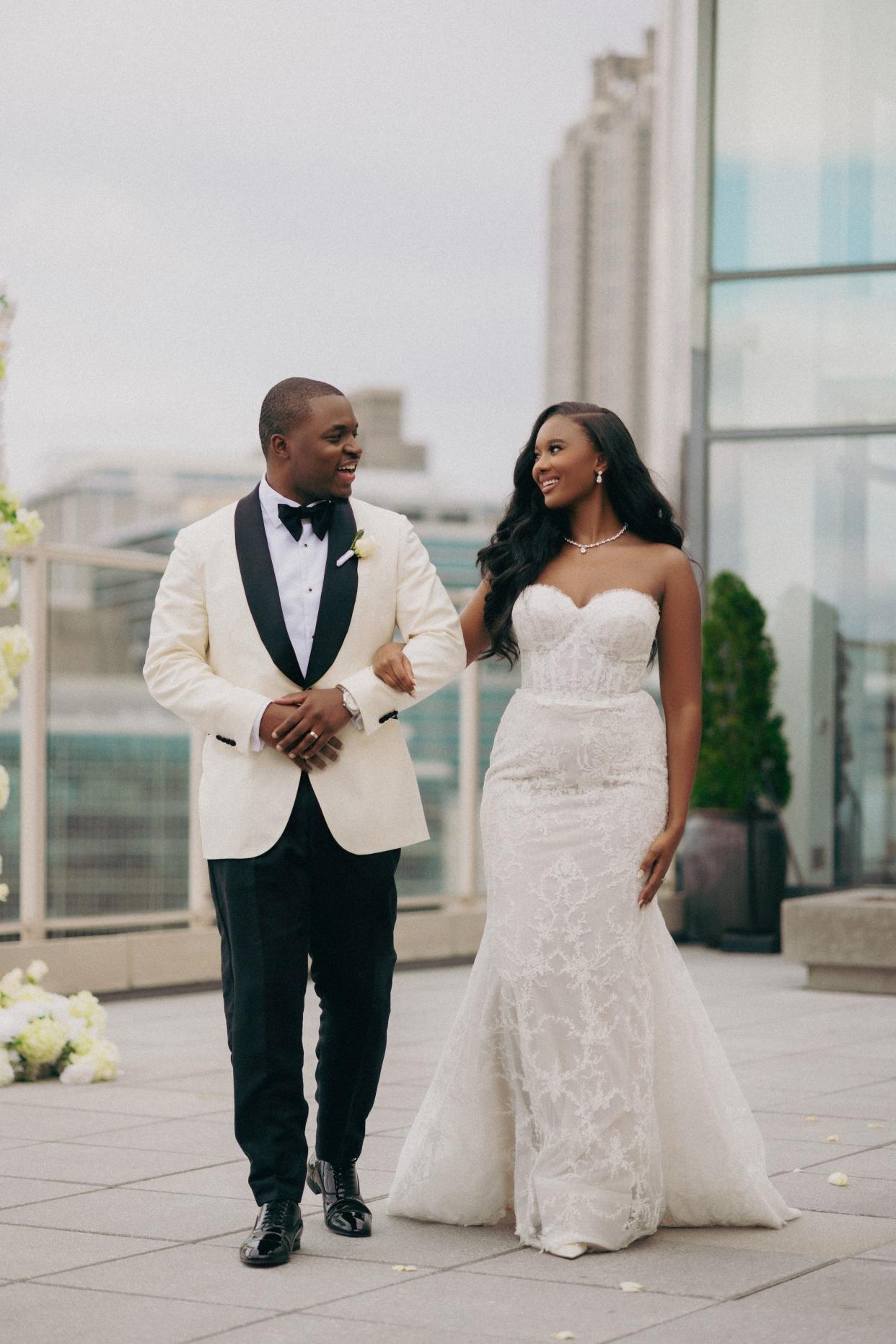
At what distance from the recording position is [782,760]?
Answer: 12.2 metres

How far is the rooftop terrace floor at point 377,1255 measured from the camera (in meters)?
3.41

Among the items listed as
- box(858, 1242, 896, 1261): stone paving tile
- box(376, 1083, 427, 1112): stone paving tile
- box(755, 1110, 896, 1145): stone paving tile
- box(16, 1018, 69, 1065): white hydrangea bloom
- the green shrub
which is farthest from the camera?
the green shrub

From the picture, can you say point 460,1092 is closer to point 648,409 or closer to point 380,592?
point 380,592

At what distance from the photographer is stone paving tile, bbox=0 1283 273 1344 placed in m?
3.33

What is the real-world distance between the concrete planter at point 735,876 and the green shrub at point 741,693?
0.15 meters

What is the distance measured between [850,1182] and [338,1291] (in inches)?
66.5

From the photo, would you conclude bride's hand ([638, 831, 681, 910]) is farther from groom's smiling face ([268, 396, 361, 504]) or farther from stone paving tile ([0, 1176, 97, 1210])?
stone paving tile ([0, 1176, 97, 1210])

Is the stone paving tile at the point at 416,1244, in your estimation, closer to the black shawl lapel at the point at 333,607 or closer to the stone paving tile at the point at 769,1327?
the stone paving tile at the point at 769,1327

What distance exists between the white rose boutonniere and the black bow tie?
0.07 meters

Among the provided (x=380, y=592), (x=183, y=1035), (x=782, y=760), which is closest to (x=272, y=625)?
(x=380, y=592)

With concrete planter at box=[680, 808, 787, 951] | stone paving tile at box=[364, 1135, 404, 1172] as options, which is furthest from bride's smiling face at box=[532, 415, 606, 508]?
concrete planter at box=[680, 808, 787, 951]

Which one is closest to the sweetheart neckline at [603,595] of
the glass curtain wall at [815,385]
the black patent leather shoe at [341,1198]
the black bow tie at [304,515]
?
the black bow tie at [304,515]

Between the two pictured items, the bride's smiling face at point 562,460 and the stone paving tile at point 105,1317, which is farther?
the bride's smiling face at point 562,460

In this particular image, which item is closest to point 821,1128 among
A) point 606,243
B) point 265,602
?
point 265,602
